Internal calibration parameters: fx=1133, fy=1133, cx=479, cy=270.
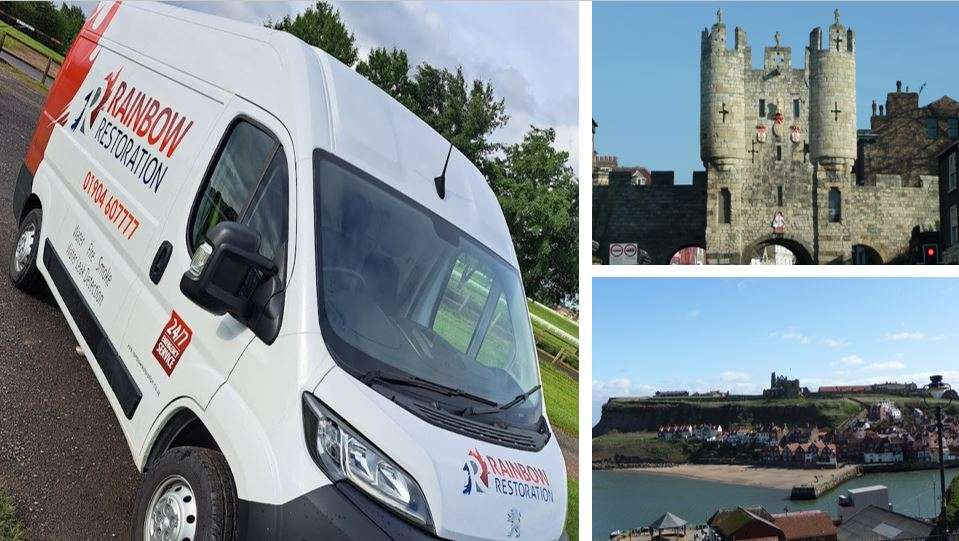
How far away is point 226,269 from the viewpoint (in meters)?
3.96

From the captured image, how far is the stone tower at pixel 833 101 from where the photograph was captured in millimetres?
33469

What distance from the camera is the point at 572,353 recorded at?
10836 millimetres

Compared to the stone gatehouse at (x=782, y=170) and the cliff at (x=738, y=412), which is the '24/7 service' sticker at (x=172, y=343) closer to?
the cliff at (x=738, y=412)

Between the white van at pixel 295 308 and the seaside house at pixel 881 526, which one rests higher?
the white van at pixel 295 308

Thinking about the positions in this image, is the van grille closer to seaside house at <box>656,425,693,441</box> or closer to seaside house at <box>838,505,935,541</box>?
seaside house at <box>656,425,693,441</box>

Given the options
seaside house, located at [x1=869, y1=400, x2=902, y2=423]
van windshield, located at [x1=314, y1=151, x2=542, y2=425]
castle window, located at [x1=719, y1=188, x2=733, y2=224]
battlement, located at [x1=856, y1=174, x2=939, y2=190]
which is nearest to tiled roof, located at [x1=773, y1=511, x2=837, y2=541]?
seaside house, located at [x1=869, y1=400, x2=902, y2=423]

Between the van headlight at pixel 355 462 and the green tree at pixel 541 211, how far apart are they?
256 inches

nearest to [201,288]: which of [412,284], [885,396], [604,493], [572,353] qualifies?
[412,284]

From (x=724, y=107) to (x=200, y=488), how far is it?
31433 millimetres

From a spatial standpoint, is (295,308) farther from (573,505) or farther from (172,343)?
(573,505)

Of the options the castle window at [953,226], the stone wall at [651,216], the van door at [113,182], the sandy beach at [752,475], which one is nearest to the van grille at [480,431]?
the van door at [113,182]

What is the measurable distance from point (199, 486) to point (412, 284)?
118 cm

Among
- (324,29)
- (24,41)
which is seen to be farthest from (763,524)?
(24,41)

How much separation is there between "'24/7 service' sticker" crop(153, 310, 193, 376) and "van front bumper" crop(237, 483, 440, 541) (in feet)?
3.12
